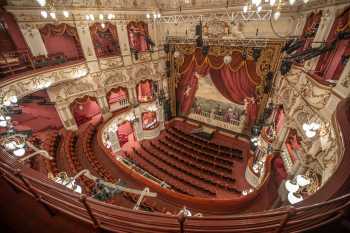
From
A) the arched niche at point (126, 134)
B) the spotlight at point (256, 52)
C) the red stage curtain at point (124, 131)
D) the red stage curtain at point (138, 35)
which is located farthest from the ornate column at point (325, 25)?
the red stage curtain at point (124, 131)

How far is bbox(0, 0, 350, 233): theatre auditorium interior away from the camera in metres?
2.47

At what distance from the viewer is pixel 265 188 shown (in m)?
8.35

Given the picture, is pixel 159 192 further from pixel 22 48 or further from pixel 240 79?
pixel 22 48

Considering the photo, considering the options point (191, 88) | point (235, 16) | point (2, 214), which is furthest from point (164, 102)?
point (2, 214)

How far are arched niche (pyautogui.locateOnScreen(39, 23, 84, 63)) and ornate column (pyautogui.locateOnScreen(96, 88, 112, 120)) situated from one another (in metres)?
2.52

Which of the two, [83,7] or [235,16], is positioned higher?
[83,7]

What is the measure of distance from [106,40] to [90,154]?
8349 millimetres

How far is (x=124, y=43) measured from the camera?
12.3 meters

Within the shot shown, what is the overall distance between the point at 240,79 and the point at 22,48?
13.1 metres

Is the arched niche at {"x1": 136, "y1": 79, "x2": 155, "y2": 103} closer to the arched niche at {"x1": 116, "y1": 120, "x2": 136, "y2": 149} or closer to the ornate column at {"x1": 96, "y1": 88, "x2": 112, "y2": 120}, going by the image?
the arched niche at {"x1": 116, "y1": 120, "x2": 136, "y2": 149}

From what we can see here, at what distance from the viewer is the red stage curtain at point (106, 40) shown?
36.0ft

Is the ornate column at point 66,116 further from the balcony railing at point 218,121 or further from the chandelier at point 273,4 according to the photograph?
the chandelier at point 273,4

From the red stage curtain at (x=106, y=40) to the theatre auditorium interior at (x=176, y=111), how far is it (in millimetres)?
88

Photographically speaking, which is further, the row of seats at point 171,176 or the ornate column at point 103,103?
the ornate column at point 103,103
